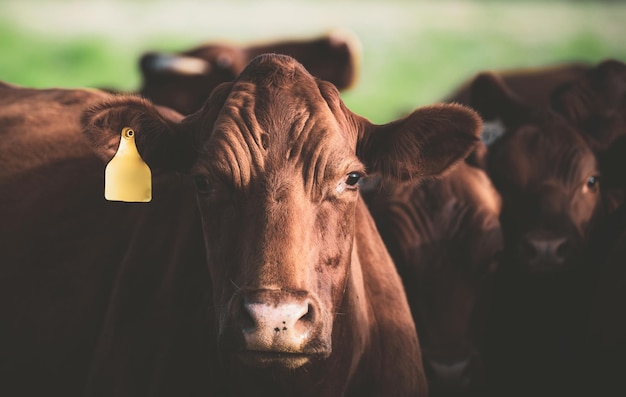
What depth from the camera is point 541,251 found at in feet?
15.7

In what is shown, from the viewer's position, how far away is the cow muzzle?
112 inches

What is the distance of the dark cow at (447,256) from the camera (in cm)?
465

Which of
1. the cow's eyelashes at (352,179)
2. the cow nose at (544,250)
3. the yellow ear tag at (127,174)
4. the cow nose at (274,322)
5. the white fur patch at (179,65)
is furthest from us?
the white fur patch at (179,65)

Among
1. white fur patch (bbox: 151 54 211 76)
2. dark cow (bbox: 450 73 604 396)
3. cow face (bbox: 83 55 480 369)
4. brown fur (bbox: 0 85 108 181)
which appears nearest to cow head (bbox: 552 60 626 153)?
dark cow (bbox: 450 73 604 396)

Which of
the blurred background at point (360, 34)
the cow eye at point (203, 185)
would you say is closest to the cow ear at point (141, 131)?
the cow eye at point (203, 185)

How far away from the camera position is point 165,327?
3.70 meters

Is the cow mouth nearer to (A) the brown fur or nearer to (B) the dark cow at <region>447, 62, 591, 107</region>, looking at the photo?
(A) the brown fur

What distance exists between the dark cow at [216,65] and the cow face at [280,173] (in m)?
5.16

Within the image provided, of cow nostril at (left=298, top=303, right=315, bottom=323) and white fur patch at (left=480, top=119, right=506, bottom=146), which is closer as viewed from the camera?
cow nostril at (left=298, top=303, right=315, bottom=323)

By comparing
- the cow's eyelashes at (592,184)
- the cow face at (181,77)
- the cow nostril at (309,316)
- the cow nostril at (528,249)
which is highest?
the cow nostril at (309,316)

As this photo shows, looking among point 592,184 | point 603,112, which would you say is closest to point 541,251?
point 592,184

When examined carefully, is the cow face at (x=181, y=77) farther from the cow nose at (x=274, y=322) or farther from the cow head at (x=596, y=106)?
the cow nose at (x=274, y=322)

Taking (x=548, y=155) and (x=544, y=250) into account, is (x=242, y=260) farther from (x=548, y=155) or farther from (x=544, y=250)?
(x=548, y=155)

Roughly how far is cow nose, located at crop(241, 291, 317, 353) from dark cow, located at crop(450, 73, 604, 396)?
223cm
